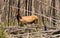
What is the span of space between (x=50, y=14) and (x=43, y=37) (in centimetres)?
234

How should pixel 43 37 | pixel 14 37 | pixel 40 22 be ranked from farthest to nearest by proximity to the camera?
pixel 40 22
pixel 14 37
pixel 43 37

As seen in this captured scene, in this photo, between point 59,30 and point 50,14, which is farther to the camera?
point 50,14

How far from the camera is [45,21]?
18.2 ft

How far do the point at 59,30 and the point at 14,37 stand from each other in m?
0.75

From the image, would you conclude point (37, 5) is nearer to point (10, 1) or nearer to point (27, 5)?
point (27, 5)

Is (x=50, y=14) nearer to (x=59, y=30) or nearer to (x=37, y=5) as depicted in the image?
(x=37, y=5)

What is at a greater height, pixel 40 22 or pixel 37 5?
pixel 37 5

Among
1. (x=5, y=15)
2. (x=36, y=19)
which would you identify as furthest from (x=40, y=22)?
(x=5, y=15)

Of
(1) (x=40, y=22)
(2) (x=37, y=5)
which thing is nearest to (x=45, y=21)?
(1) (x=40, y=22)

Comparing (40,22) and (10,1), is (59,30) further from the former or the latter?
(10,1)

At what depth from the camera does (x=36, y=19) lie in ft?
18.2

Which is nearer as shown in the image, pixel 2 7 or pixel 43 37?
pixel 43 37

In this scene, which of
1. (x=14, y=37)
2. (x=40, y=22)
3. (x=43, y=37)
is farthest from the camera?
(x=40, y=22)

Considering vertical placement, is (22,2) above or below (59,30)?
above
